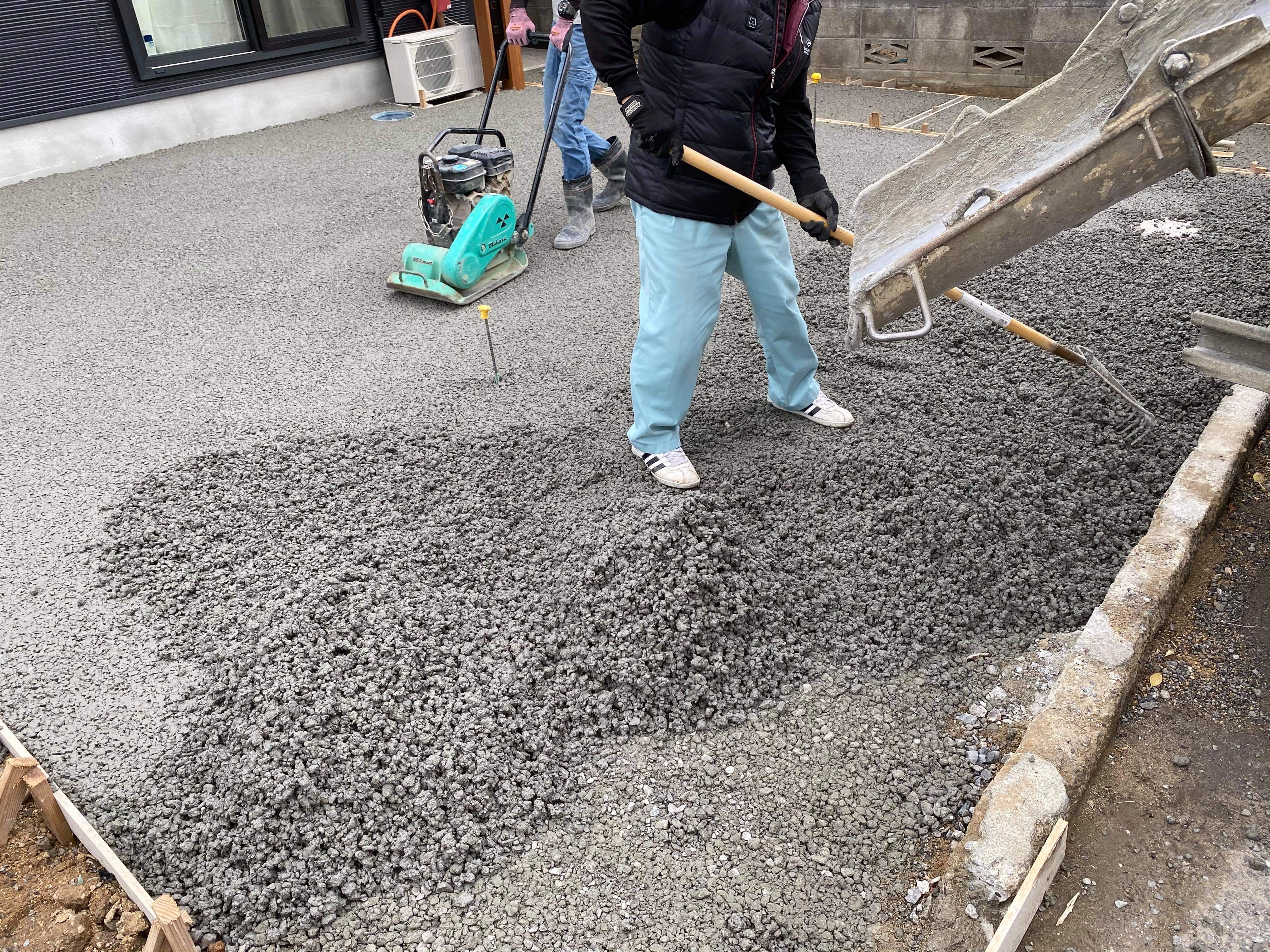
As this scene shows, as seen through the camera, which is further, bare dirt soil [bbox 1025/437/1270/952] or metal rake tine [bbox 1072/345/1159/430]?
metal rake tine [bbox 1072/345/1159/430]

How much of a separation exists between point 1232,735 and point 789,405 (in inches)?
68.1

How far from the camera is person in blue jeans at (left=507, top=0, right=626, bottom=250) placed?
477cm

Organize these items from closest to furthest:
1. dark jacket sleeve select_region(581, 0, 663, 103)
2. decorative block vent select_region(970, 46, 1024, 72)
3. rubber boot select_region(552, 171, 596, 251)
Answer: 1. dark jacket sleeve select_region(581, 0, 663, 103)
2. rubber boot select_region(552, 171, 596, 251)
3. decorative block vent select_region(970, 46, 1024, 72)

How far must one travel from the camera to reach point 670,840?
199 centimetres

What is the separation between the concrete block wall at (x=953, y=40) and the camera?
747 cm

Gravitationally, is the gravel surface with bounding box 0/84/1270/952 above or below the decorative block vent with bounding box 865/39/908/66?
below

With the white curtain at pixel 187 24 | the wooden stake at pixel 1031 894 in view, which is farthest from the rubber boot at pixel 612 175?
the wooden stake at pixel 1031 894

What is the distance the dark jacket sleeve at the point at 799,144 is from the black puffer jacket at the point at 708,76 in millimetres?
41

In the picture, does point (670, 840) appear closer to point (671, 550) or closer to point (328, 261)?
point (671, 550)

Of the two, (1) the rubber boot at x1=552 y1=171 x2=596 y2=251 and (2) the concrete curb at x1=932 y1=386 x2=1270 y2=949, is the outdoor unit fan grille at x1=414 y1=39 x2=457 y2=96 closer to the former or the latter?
(1) the rubber boot at x1=552 y1=171 x2=596 y2=251

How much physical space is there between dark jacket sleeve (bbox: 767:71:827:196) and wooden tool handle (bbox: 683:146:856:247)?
0.29 metres

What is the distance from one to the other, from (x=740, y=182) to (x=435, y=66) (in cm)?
718

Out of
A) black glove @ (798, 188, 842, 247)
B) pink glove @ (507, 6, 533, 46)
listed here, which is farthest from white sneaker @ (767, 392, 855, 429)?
pink glove @ (507, 6, 533, 46)

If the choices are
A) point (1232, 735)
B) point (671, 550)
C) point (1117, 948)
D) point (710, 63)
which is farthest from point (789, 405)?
point (1117, 948)
